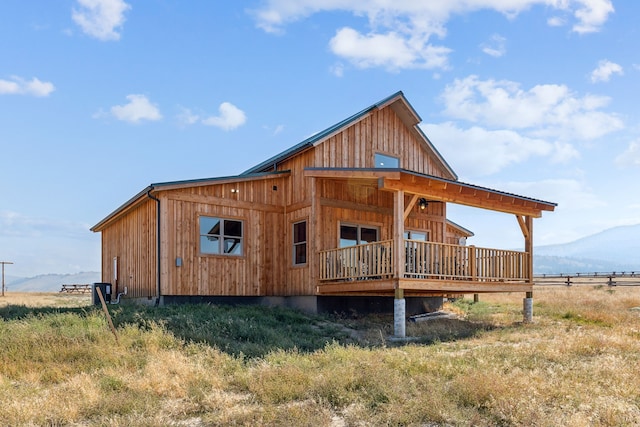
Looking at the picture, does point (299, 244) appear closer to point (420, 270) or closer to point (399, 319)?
point (420, 270)

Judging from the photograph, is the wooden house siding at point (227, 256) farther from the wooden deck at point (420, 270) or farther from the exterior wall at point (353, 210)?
the wooden deck at point (420, 270)

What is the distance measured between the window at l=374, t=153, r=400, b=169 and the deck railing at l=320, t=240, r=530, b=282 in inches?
164

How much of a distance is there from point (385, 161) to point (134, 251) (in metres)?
9.48

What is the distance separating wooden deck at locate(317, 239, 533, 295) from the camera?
47.2 feet

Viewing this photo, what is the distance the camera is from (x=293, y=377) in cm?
808

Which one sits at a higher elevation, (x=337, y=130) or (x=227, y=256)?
(x=337, y=130)

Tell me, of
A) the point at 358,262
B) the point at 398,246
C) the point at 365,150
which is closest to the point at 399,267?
the point at 398,246

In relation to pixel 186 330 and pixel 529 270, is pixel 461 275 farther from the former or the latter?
pixel 186 330

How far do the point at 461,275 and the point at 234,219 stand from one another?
7.22m

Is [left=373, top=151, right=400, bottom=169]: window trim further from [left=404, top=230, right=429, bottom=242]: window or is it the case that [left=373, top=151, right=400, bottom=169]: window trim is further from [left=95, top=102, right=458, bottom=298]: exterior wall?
[left=404, top=230, right=429, bottom=242]: window

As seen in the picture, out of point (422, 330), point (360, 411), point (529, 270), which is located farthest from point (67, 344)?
point (529, 270)

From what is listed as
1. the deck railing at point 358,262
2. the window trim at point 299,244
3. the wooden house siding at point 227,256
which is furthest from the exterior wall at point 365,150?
the deck railing at point 358,262

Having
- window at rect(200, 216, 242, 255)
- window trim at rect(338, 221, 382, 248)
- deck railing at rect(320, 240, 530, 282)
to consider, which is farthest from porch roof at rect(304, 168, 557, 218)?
window at rect(200, 216, 242, 255)

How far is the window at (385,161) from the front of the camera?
1933 cm
